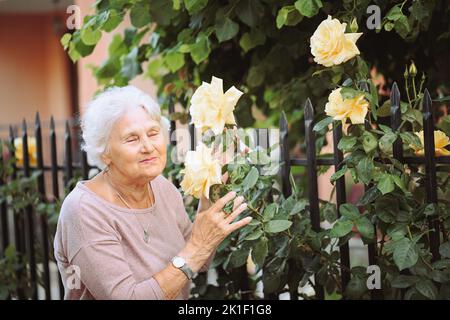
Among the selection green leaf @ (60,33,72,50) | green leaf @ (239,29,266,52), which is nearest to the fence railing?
green leaf @ (239,29,266,52)

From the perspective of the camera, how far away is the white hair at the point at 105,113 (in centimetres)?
242

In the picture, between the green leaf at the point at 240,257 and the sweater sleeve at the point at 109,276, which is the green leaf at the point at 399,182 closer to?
the green leaf at the point at 240,257

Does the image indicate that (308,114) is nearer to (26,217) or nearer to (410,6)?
(410,6)

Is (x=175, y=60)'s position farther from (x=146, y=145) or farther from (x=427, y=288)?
(x=427, y=288)

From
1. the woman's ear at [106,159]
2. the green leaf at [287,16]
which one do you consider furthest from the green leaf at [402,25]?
the woman's ear at [106,159]

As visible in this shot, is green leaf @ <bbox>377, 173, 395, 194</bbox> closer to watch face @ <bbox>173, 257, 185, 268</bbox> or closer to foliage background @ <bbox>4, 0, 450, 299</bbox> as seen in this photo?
foliage background @ <bbox>4, 0, 450, 299</bbox>

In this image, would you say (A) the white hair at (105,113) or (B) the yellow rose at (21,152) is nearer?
(A) the white hair at (105,113)

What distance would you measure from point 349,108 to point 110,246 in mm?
957

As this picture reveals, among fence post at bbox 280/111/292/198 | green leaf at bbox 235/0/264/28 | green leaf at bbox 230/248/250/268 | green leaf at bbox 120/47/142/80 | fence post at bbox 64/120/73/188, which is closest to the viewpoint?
green leaf at bbox 230/248/250/268

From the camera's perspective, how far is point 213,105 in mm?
2387

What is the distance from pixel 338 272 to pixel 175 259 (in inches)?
33.7

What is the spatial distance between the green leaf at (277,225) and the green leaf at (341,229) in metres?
0.21

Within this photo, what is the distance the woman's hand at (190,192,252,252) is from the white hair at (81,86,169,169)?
0.39m

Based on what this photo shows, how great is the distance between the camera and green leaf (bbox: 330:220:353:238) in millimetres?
2676
